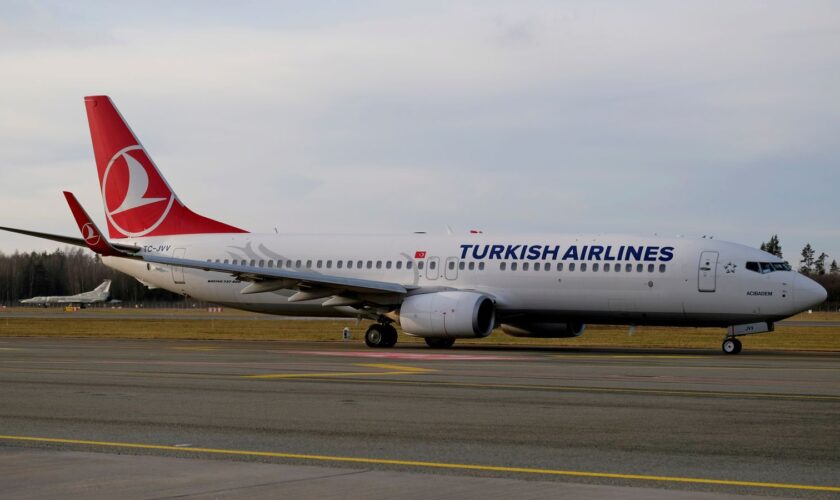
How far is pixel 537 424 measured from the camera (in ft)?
45.2

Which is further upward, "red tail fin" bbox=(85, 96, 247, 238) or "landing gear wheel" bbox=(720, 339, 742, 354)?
"red tail fin" bbox=(85, 96, 247, 238)

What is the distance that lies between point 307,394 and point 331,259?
2203 centimetres

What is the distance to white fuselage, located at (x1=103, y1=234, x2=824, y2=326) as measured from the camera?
108 ft

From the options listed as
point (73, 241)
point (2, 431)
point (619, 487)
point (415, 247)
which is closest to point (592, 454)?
point (619, 487)

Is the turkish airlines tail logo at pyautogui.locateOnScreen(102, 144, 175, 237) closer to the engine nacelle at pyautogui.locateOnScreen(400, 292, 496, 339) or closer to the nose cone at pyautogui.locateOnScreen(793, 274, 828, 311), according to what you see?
the engine nacelle at pyautogui.locateOnScreen(400, 292, 496, 339)

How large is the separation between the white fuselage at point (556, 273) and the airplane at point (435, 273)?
41mm

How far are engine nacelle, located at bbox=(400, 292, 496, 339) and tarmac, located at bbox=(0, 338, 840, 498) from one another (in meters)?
9.60

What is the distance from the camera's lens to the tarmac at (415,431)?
941 centimetres

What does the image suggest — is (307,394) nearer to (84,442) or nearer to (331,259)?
(84,442)

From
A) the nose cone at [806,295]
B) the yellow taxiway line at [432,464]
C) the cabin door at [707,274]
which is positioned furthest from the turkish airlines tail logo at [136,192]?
the yellow taxiway line at [432,464]

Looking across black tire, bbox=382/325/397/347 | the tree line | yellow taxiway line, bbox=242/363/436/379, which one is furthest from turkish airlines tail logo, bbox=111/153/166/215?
the tree line

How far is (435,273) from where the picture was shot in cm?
3716

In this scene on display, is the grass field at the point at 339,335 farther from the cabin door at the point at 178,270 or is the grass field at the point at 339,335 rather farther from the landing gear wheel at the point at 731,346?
the landing gear wheel at the point at 731,346

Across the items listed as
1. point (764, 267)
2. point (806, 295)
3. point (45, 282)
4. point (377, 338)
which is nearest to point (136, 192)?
point (377, 338)
